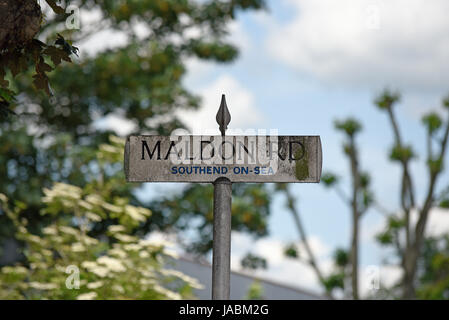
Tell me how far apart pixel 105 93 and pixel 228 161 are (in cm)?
843

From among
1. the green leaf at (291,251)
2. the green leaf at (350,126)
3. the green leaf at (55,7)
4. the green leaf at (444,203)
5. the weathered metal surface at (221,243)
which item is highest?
the green leaf at (350,126)

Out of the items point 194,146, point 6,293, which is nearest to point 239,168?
point 194,146

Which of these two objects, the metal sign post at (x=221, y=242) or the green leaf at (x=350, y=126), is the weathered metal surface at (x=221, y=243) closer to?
the metal sign post at (x=221, y=242)

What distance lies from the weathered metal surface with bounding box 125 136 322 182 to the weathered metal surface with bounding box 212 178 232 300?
0.07 meters

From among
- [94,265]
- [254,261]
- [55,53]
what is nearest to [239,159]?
[55,53]

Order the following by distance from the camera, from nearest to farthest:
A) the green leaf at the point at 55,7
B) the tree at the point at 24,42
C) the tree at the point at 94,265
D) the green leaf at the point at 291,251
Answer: the tree at the point at 24,42, the green leaf at the point at 55,7, the tree at the point at 94,265, the green leaf at the point at 291,251

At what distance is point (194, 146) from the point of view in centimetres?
309

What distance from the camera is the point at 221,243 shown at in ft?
9.93

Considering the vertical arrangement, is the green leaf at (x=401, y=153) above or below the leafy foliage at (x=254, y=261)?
above

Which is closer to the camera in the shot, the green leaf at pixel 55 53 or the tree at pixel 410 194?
the green leaf at pixel 55 53

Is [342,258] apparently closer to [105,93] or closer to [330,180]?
[330,180]

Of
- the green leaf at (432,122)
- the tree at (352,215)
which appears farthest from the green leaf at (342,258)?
the green leaf at (432,122)

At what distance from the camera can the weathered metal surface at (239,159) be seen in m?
3.07

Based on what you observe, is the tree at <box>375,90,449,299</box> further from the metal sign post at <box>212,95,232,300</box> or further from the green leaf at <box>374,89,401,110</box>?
the metal sign post at <box>212,95,232,300</box>
